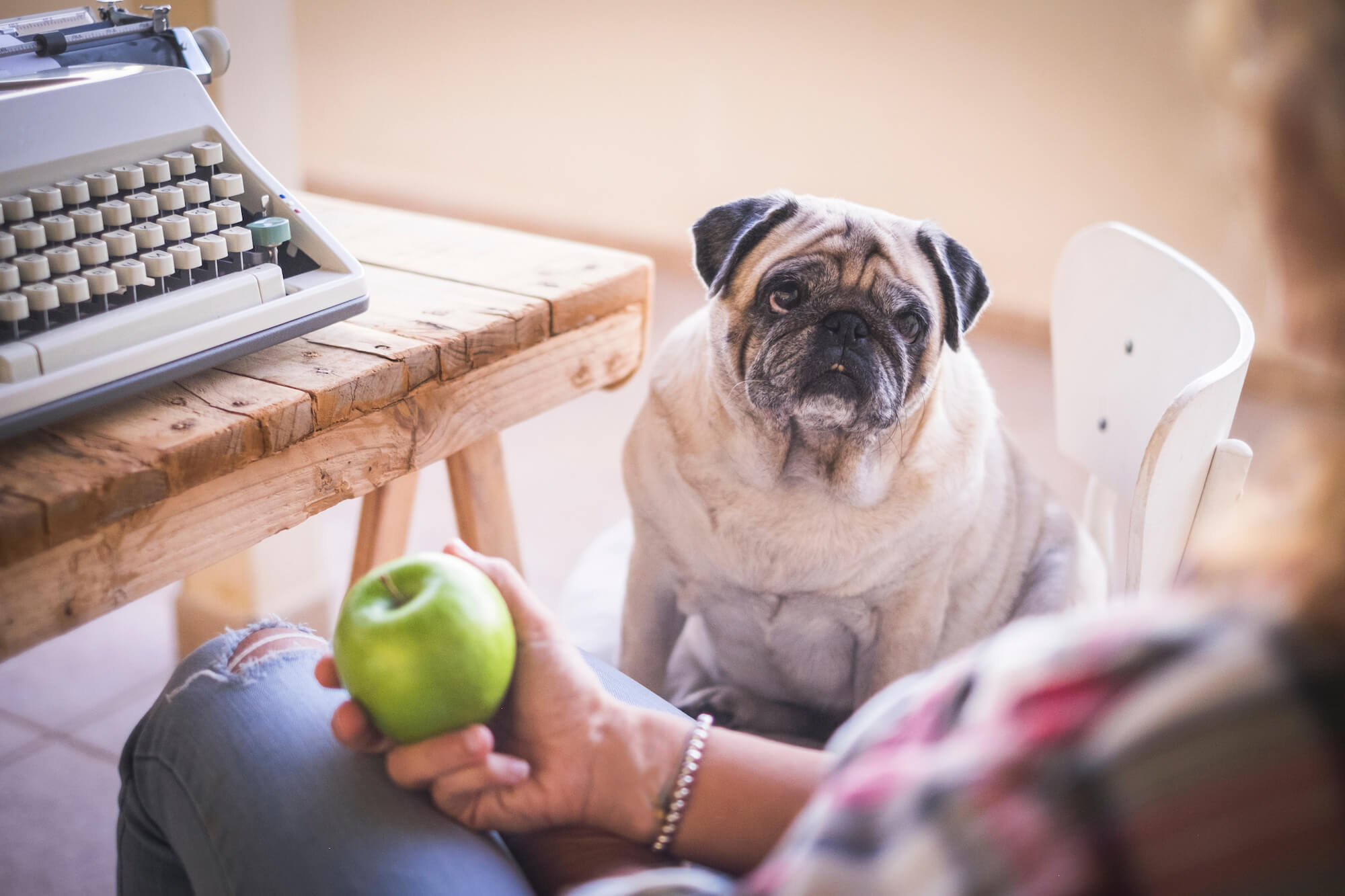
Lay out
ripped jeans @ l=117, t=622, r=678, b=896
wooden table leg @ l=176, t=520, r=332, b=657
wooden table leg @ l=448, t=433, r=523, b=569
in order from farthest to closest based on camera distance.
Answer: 1. wooden table leg @ l=176, t=520, r=332, b=657
2. wooden table leg @ l=448, t=433, r=523, b=569
3. ripped jeans @ l=117, t=622, r=678, b=896

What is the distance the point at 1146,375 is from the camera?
107cm

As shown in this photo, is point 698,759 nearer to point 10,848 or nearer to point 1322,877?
point 1322,877

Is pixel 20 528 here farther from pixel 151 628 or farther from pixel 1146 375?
pixel 151 628

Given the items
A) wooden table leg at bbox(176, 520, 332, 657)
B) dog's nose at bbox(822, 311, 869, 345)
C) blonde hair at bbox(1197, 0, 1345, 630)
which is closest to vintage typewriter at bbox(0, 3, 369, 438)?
dog's nose at bbox(822, 311, 869, 345)

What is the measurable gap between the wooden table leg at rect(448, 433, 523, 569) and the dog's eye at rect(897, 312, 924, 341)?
18.6 inches

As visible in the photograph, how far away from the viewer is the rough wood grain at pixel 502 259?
1.07 m

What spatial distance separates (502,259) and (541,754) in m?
0.62

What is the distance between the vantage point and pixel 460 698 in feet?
2.16

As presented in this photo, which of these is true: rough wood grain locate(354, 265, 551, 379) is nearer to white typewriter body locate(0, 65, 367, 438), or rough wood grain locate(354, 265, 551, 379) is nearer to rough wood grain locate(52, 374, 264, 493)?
white typewriter body locate(0, 65, 367, 438)

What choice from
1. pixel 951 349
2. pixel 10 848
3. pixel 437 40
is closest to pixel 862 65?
pixel 437 40

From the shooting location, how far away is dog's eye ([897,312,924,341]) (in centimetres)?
97

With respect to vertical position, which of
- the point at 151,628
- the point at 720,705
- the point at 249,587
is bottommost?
the point at 151,628

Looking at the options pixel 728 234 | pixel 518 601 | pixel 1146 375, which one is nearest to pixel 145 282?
pixel 518 601

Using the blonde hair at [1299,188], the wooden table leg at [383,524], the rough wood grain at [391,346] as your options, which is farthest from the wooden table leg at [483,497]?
the blonde hair at [1299,188]
